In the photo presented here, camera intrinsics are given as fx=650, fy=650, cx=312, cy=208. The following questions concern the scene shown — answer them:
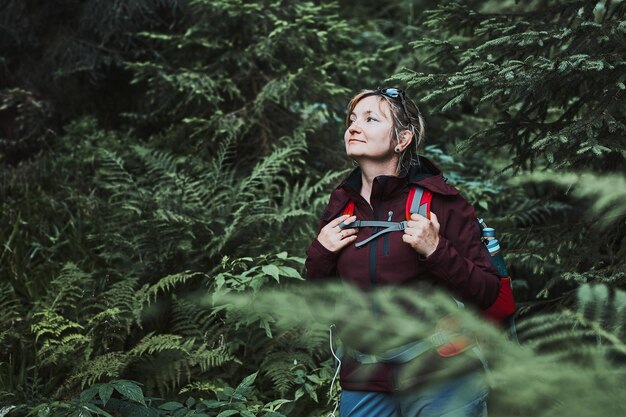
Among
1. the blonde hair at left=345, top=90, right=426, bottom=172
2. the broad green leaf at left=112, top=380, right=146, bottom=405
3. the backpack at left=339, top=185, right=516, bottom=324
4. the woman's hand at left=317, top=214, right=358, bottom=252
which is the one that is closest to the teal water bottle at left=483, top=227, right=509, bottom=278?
the backpack at left=339, top=185, right=516, bottom=324

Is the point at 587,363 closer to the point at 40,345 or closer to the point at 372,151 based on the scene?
the point at 372,151

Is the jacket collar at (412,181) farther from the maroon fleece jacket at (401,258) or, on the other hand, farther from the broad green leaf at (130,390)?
the broad green leaf at (130,390)

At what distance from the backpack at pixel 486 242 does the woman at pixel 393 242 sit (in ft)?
0.09

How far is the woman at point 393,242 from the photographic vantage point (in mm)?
2613

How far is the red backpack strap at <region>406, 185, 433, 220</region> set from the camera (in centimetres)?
277

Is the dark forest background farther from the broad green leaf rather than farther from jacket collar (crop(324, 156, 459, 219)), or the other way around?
jacket collar (crop(324, 156, 459, 219))

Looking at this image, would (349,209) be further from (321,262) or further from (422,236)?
(422,236)

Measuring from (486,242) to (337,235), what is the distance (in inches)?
26.2

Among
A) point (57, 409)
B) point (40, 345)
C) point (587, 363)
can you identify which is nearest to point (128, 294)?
point (40, 345)

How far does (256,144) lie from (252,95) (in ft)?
1.88

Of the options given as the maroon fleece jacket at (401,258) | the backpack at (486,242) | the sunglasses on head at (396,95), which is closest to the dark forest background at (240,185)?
the backpack at (486,242)

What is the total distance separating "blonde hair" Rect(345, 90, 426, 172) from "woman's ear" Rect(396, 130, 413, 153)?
0.6 inches

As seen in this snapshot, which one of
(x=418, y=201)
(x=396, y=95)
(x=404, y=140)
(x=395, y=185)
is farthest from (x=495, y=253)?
(x=396, y=95)

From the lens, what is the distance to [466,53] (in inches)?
157
